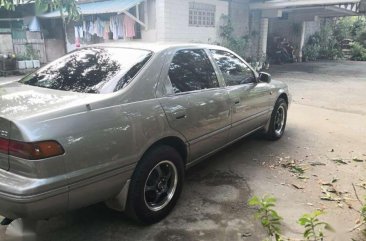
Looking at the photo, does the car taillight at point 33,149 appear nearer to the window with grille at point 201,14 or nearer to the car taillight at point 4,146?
the car taillight at point 4,146

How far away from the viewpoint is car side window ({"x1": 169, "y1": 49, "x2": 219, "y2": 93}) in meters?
3.33

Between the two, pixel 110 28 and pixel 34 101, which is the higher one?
pixel 110 28

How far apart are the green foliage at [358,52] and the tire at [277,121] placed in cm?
1862

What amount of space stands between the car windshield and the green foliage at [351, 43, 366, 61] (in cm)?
2172

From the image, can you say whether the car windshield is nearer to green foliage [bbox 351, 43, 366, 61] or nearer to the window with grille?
the window with grille

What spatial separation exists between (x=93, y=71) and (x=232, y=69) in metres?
1.89

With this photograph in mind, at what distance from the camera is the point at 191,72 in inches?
141

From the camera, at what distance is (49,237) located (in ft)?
9.59

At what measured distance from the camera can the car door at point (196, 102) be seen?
320 centimetres

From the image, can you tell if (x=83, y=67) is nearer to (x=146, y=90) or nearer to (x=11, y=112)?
(x=146, y=90)

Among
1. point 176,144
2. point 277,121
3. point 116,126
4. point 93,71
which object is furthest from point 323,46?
point 116,126

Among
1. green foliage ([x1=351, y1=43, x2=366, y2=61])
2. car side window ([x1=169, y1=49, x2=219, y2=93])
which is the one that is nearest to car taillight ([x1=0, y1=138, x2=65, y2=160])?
car side window ([x1=169, y1=49, x2=219, y2=93])

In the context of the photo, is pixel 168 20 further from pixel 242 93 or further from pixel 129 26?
pixel 242 93

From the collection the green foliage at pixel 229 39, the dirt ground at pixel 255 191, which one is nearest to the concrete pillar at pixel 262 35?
the green foliage at pixel 229 39
